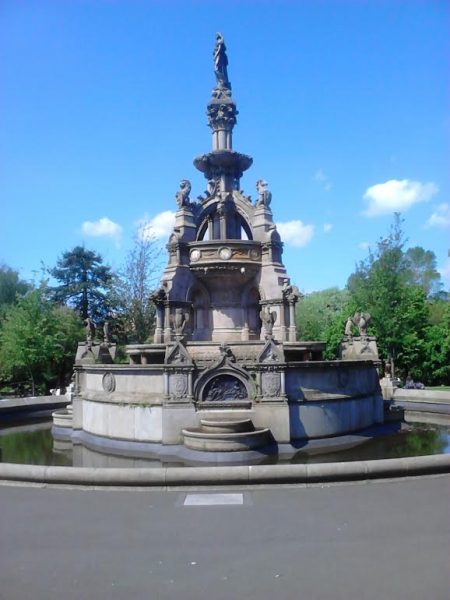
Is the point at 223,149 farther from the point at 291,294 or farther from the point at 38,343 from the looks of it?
the point at 38,343

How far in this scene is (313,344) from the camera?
20.0 m

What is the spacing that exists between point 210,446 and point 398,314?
101 feet

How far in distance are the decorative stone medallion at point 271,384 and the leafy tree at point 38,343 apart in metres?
27.2

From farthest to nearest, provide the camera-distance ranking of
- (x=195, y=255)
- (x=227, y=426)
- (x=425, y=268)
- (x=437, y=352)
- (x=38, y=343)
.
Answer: (x=425, y=268), (x=437, y=352), (x=38, y=343), (x=195, y=255), (x=227, y=426)

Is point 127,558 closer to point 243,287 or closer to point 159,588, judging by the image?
point 159,588

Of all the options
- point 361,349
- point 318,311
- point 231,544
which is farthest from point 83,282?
point 231,544

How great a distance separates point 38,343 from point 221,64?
76.1 ft

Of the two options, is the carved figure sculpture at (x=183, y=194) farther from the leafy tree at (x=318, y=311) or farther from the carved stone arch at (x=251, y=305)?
the leafy tree at (x=318, y=311)

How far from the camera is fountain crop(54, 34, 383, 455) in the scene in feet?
47.9

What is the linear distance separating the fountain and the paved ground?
4152mm

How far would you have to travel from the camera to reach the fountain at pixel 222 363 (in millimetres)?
14602

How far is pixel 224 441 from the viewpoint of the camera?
43.1 feet

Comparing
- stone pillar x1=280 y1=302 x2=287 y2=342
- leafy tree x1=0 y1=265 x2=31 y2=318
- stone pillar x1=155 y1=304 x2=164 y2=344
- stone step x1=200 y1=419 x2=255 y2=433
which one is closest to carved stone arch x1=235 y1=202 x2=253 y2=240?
stone pillar x1=280 y1=302 x2=287 y2=342

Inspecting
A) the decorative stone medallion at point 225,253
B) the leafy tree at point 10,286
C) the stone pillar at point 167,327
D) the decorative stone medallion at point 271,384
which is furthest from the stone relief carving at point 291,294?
the leafy tree at point 10,286
